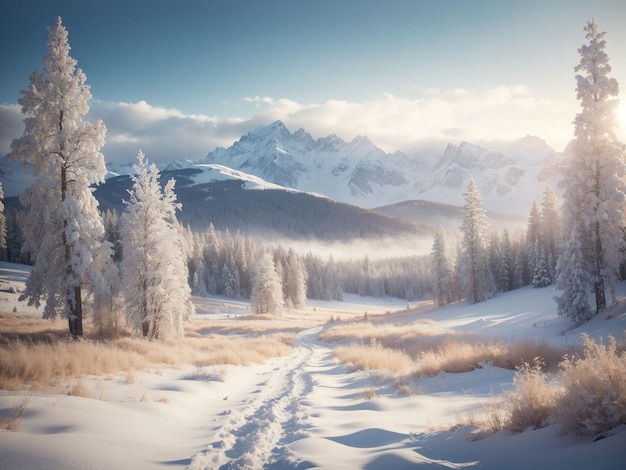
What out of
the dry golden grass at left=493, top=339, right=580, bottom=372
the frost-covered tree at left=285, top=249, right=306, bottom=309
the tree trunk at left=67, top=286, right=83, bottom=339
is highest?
the tree trunk at left=67, top=286, right=83, bottom=339

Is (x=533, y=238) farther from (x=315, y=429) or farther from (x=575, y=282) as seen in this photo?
(x=315, y=429)

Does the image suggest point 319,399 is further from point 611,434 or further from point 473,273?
point 473,273

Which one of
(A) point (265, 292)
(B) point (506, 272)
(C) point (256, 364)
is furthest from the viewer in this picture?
(A) point (265, 292)

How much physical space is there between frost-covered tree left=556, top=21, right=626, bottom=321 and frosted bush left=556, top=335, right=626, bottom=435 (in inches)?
909

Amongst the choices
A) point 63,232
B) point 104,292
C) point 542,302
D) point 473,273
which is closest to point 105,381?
point 104,292

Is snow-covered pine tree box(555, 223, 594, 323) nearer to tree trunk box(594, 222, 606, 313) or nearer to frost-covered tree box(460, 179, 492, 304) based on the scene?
tree trunk box(594, 222, 606, 313)

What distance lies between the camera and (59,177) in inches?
685

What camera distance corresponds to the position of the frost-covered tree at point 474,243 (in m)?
51.7

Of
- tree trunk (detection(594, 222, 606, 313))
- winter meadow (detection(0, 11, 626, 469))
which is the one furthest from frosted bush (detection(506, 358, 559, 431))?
tree trunk (detection(594, 222, 606, 313))

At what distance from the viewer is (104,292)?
58.4ft

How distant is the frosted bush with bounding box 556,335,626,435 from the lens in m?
3.98

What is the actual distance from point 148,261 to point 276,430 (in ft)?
61.3

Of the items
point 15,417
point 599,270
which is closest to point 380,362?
point 15,417

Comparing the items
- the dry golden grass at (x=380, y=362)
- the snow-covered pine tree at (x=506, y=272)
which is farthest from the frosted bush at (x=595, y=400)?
the snow-covered pine tree at (x=506, y=272)
